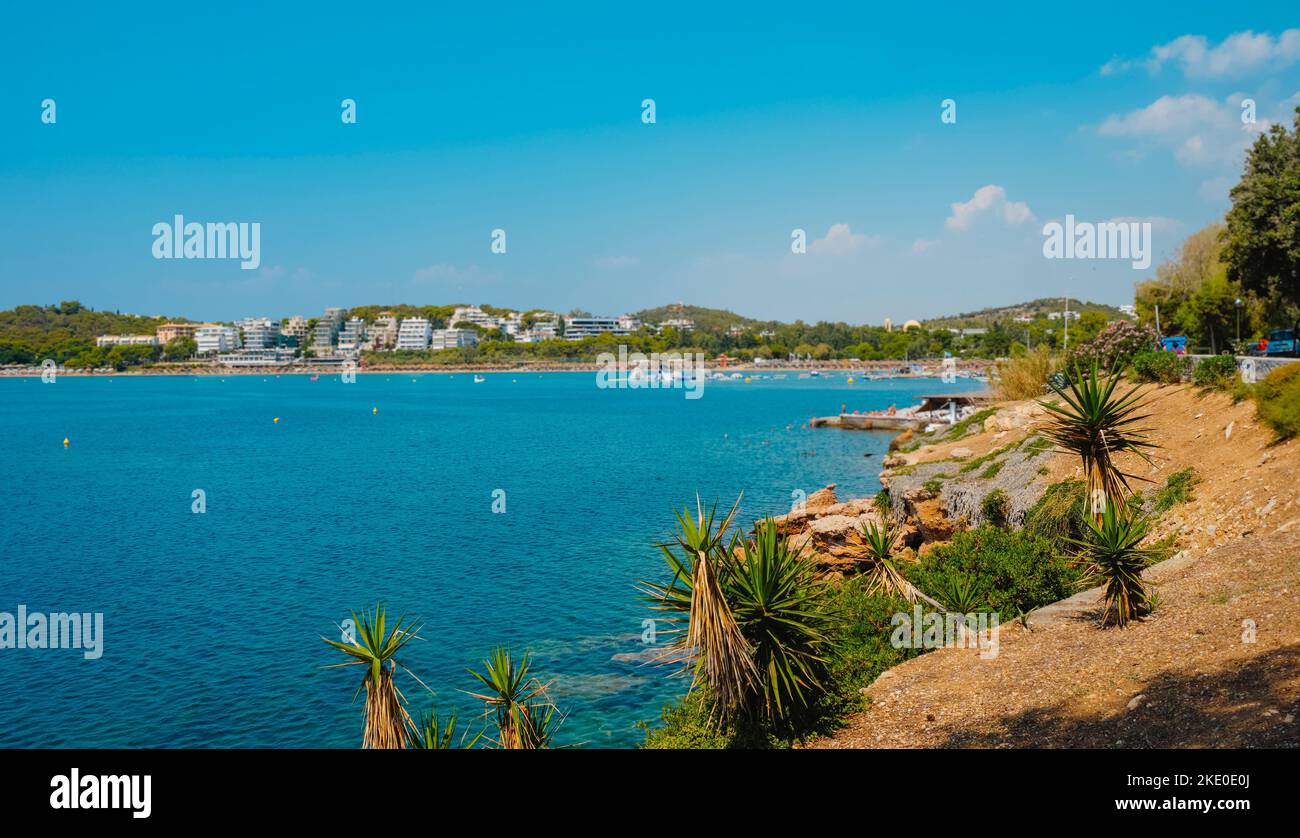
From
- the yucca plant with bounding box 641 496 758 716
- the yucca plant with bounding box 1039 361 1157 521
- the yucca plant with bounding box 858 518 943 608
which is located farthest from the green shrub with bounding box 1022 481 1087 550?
the yucca plant with bounding box 641 496 758 716

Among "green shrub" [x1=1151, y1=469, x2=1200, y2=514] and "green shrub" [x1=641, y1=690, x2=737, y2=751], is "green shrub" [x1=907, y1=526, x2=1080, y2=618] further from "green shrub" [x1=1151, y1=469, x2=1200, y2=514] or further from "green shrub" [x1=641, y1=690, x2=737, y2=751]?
"green shrub" [x1=641, y1=690, x2=737, y2=751]

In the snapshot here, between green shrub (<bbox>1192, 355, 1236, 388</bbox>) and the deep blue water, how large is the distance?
16.7 meters

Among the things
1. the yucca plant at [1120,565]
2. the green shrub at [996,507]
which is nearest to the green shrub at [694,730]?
the yucca plant at [1120,565]

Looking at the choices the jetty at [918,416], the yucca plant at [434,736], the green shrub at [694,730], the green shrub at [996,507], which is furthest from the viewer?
the jetty at [918,416]

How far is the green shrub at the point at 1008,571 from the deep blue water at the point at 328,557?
624 cm

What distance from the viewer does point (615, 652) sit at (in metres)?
20.5

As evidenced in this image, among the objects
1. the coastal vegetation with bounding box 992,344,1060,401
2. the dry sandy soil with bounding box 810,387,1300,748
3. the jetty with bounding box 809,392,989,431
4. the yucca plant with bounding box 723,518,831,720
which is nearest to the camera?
the dry sandy soil with bounding box 810,387,1300,748

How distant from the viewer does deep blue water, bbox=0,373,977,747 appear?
1797cm

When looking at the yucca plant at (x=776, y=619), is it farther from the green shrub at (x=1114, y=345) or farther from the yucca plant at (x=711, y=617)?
the green shrub at (x=1114, y=345)

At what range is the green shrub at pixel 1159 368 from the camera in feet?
103

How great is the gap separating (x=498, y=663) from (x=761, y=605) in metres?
3.39

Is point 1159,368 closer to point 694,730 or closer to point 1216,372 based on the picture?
point 1216,372

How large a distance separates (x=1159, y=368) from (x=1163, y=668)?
2472 cm

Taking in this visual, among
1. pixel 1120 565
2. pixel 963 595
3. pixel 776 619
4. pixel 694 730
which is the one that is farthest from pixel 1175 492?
pixel 694 730
